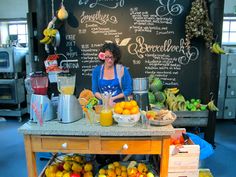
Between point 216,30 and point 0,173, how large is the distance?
3.47m

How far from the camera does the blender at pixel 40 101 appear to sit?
5.24 feet

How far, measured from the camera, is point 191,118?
129 inches

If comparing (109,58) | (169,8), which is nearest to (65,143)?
(109,58)

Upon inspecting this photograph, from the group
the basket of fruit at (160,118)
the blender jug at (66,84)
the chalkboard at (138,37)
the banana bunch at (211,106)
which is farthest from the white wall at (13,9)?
the basket of fruit at (160,118)

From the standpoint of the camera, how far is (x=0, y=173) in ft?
9.59

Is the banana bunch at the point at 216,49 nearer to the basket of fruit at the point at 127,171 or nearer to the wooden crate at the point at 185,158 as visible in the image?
the wooden crate at the point at 185,158

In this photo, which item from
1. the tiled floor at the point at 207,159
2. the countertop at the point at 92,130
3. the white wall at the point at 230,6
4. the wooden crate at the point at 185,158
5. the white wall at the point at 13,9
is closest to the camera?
the countertop at the point at 92,130

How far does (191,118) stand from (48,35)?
236cm

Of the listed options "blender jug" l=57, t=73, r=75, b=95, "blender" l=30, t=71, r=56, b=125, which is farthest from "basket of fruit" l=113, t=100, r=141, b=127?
"blender" l=30, t=71, r=56, b=125

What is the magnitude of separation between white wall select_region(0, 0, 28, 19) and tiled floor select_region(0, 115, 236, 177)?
10.9 feet

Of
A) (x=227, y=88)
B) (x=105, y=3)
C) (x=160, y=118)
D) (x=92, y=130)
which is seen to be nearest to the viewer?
(x=92, y=130)

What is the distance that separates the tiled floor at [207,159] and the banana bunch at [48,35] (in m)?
1.71

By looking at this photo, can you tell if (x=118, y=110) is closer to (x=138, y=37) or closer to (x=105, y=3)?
(x=138, y=37)

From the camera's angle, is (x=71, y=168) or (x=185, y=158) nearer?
(x=71, y=168)
